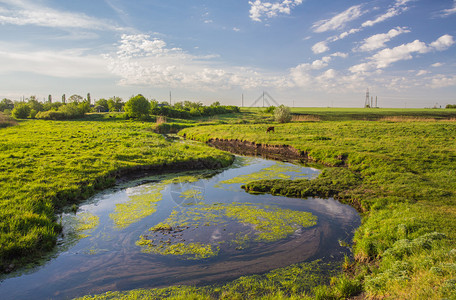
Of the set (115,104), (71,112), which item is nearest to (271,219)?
(71,112)

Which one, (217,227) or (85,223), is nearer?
(217,227)

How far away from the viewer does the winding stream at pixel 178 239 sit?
7.48 metres

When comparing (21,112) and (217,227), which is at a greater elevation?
(21,112)

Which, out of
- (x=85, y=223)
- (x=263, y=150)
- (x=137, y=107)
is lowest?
(x=85, y=223)

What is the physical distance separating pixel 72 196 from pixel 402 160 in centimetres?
2210

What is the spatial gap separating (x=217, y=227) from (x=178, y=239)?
71.7 inches

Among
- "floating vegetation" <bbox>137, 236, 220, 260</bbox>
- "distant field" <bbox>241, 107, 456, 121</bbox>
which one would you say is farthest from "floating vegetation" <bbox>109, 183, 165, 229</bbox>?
"distant field" <bbox>241, 107, 456, 121</bbox>

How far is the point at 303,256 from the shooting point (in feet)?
28.6

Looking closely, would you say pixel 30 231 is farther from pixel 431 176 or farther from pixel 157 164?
pixel 431 176

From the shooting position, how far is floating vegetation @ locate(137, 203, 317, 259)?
363 inches

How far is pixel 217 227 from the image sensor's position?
35.5 feet

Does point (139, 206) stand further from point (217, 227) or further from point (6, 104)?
point (6, 104)

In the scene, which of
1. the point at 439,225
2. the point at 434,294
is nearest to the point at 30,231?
the point at 434,294

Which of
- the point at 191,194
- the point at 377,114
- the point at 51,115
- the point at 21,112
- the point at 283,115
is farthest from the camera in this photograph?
Answer: the point at 21,112
